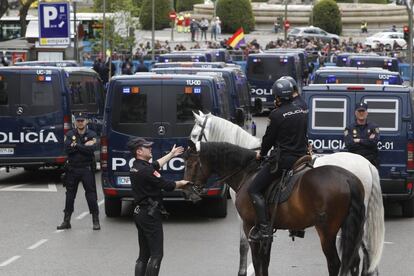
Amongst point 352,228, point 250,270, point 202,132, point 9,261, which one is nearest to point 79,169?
point 9,261

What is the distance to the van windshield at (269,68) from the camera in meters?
40.8

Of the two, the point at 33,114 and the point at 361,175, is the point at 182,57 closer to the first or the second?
the point at 33,114

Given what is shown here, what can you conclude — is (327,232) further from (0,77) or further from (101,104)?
(101,104)

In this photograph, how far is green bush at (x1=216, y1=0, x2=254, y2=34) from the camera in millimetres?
86625

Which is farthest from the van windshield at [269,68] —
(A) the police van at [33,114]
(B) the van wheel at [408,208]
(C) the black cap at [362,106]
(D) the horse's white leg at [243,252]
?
(D) the horse's white leg at [243,252]

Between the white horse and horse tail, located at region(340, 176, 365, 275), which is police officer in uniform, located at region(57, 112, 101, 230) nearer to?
the white horse

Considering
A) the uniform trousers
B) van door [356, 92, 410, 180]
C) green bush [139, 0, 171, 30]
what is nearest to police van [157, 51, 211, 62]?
van door [356, 92, 410, 180]

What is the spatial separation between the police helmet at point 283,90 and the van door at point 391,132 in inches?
231

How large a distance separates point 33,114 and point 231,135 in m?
10.4

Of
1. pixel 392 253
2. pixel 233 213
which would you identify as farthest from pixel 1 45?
pixel 392 253

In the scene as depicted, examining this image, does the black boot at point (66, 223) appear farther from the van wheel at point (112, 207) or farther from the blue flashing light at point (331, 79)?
the blue flashing light at point (331, 79)

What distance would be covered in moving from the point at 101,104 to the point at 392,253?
1181 cm

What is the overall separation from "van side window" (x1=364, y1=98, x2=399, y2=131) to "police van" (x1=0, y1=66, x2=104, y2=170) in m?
7.34

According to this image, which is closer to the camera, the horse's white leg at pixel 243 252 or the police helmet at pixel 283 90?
the police helmet at pixel 283 90
